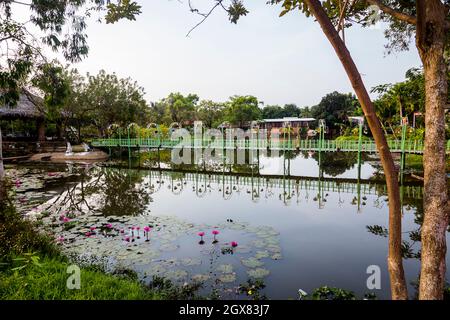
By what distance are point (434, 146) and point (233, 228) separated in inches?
180

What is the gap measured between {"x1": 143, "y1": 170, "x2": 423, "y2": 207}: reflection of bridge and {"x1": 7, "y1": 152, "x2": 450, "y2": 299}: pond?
4cm

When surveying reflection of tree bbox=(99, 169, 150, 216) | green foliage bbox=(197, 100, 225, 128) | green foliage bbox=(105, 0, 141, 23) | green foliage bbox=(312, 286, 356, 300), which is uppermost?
green foliage bbox=(197, 100, 225, 128)

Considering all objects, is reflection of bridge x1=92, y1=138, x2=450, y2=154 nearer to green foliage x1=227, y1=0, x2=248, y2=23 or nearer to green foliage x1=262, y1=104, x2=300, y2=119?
green foliage x1=227, y1=0, x2=248, y2=23

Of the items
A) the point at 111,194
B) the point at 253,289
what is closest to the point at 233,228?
the point at 253,289

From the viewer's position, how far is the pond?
369 cm

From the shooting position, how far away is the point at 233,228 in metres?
5.54

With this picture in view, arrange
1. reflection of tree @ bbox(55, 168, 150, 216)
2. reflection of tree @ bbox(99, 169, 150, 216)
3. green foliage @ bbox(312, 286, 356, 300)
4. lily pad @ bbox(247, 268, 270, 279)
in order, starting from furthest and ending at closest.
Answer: reflection of tree @ bbox(55, 168, 150, 216), reflection of tree @ bbox(99, 169, 150, 216), lily pad @ bbox(247, 268, 270, 279), green foliage @ bbox(312, 286, 356, 300)

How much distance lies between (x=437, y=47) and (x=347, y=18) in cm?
101

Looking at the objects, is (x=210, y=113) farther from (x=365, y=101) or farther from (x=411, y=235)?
(x=365, y=101)

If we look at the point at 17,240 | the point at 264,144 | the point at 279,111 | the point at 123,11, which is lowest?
the point at 17,240

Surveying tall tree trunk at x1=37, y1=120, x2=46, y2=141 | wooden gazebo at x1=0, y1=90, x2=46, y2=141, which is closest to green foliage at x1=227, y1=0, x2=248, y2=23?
wooden gazebo at x1=0, y1=90, x2=46, y2=141

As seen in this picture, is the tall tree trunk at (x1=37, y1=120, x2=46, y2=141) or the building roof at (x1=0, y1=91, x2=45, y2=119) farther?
the tall tree trunk at (x1=37, y1=120, x2=46, y2=141)

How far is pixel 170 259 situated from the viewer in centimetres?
405

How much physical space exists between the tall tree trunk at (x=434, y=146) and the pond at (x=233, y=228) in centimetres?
220
